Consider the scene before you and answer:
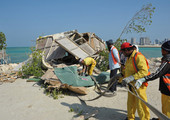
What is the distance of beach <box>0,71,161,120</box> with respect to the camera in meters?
3.66

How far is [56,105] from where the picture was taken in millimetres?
4305

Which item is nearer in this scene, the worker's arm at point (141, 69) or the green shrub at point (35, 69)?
the worker's arm at point (141, 69)

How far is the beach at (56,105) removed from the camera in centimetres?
366

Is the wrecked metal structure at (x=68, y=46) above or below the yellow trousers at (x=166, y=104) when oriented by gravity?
above

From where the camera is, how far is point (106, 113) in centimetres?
384

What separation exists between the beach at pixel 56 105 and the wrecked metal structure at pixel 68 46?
10.4 feet

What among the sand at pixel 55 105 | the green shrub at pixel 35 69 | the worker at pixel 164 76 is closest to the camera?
the worker at pixel 164 76

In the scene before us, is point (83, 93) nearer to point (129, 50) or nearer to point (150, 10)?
point (129, 50)

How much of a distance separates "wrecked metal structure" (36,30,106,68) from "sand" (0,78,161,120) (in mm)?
3168

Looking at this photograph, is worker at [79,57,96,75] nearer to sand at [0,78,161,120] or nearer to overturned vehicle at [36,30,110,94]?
overturned vehicle at [36,30,110,94]

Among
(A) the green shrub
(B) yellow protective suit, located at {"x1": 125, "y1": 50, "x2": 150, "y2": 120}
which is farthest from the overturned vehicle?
(B) yellow protective suit, located at {"x1": 125, "y1": 50, "x2": 150, "y2": 120}

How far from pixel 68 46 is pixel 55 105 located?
4.68m

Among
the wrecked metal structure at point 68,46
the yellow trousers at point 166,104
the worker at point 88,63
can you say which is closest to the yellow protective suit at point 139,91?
the yellow trousers at point 166,104

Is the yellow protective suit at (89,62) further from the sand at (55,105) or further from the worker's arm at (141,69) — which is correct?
the worker's arm at (141,69)
